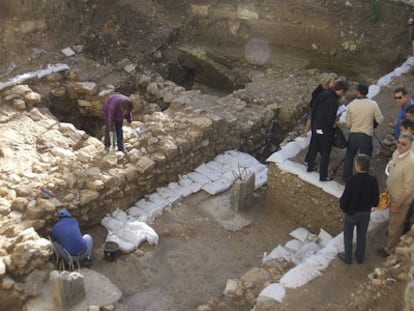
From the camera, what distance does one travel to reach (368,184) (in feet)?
18.0

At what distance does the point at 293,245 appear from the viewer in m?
7.56

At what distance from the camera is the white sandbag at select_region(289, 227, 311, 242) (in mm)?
7684

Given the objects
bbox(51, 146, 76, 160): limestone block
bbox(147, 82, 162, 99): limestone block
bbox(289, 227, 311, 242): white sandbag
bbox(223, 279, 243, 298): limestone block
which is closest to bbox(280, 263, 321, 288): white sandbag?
bbox(223, 279, 243, 298): limestone block

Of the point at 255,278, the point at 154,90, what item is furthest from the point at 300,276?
the point at 154,90

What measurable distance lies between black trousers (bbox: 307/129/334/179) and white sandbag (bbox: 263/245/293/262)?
1.17 m

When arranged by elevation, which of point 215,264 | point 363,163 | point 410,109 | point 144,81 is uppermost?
point 410,109

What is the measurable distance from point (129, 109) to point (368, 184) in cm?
417

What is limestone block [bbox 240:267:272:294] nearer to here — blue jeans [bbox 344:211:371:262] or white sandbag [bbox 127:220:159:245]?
blue jeans [bbox 344:211:371:262]

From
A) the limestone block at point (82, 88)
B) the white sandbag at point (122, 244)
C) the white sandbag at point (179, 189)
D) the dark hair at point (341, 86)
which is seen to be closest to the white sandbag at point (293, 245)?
the white sandbag at point (179, 189)

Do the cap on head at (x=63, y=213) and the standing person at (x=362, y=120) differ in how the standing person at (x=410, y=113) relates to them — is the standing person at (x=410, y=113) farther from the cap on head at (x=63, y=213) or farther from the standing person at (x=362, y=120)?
the cap on head at (x=63, y=213)

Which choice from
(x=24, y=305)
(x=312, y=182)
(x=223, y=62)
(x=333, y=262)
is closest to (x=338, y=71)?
(x=223, y=62)

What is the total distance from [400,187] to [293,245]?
7.01 ft

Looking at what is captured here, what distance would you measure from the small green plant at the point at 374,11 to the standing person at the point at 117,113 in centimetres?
630

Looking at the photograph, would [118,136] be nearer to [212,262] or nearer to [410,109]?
[212,262]
